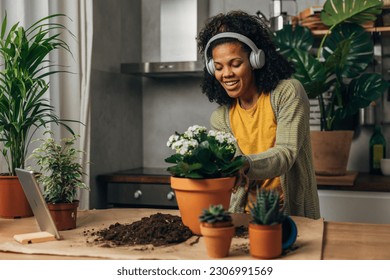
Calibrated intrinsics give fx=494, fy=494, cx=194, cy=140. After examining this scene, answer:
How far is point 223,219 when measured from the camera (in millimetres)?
1116

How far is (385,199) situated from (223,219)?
72.0 inches

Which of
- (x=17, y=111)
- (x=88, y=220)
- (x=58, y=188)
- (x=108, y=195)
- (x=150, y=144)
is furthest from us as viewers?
(x=150, y=144)

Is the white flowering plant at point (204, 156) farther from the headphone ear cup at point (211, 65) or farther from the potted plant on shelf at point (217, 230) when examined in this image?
the headphone ear cup at point (211, 65)

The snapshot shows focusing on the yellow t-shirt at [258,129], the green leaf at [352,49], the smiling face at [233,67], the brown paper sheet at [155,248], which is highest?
the green leaf at [352,49]

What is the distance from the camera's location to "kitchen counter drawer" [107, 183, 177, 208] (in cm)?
297

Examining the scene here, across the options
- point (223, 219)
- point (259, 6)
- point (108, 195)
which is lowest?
point (108, 195)

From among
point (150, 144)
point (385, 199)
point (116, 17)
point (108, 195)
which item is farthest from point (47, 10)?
point (385, 199)

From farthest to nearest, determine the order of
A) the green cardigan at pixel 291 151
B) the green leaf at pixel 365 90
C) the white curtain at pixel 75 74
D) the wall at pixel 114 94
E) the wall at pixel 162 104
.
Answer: the wall at pixel 162 104 < the wall at pixel 114 94 < the green leaf at pixel 365 90 < the white curtain at pixel 75 74 < the green cardigan at pixel 291 151

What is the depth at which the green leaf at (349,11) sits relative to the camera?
2.70 m

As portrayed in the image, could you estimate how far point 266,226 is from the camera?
109 centimetres

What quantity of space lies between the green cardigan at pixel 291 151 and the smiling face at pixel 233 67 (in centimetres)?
15

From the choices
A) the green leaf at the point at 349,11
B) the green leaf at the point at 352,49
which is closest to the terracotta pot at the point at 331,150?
the green leaf at the point at 352,49

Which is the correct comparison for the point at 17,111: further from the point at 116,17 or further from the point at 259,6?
the point at 259,6
